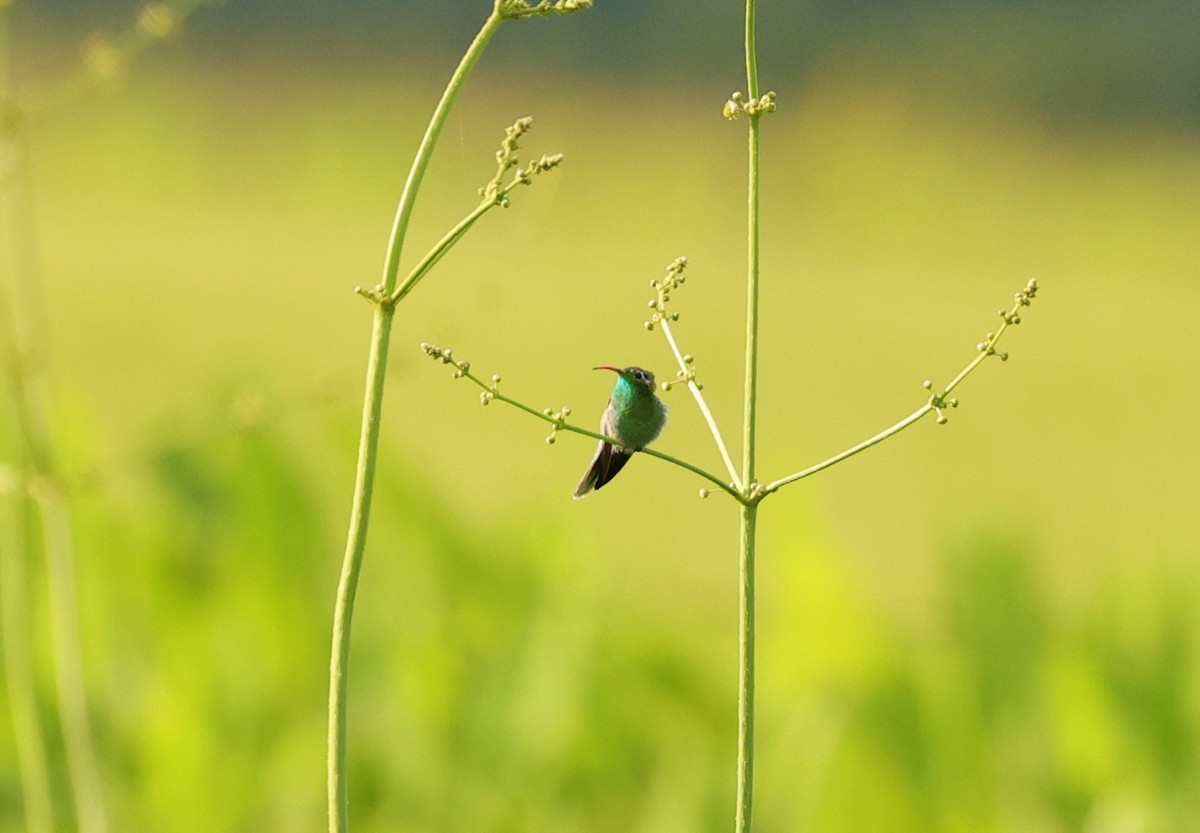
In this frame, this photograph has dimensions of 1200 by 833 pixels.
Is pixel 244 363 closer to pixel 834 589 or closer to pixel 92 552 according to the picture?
pixel 92 552

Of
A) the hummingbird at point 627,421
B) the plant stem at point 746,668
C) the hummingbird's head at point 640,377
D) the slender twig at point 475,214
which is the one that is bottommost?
the plant stem at point 746,668

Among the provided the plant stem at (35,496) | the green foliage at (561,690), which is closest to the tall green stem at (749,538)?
the plant stem at (35,496)

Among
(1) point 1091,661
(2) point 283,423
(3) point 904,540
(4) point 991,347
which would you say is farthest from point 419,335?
(3) point 904,540

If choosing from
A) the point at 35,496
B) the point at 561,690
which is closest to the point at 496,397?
the point at 35,496

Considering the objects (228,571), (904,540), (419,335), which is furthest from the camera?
(904,540)

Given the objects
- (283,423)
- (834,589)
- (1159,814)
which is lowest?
(1159,814)

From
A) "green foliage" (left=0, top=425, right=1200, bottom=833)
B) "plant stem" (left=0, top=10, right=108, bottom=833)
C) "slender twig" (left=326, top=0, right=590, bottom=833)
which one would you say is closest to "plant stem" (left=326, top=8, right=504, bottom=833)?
"slender twig" (left=326, top=0, right=590, bottom=833)

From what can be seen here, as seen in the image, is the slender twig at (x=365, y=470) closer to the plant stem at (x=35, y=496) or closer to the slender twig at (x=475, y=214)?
the slender twig at (x=475, y=214)

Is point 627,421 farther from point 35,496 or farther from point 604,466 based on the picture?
point 35,496
